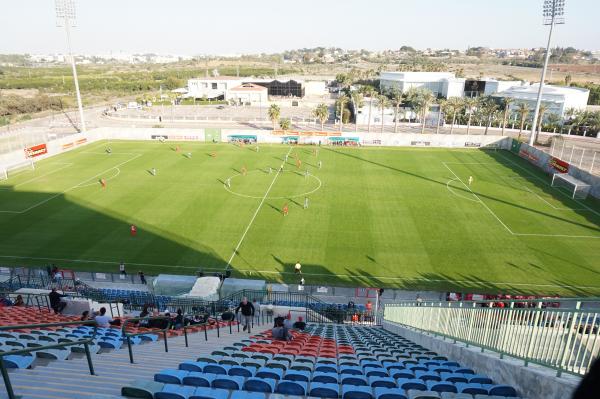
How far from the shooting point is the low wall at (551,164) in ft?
133

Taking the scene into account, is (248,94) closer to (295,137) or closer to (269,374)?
(295,137)

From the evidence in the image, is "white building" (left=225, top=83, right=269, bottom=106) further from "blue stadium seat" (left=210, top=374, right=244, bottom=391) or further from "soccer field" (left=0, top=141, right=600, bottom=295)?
"blue stadium seat" (left=210, top=374, right=244, bottom=391)

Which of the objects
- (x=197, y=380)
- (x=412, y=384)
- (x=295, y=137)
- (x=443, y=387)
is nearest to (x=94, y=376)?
(x=197, y=380)

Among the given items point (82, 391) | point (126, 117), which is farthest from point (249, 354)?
point (126, 117)

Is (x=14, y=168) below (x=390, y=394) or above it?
below

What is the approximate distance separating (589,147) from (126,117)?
89517mm

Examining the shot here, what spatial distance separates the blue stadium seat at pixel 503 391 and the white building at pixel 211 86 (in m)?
124

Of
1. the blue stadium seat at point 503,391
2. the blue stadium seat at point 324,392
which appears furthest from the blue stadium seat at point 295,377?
the blue stadium seat at point 503,391

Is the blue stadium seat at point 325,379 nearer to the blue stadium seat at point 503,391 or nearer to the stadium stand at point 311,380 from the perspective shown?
the stadium stand at point 311,380

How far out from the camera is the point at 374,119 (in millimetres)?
84938

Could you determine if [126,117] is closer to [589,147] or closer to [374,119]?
[374,119]

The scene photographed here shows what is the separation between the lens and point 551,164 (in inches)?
1886

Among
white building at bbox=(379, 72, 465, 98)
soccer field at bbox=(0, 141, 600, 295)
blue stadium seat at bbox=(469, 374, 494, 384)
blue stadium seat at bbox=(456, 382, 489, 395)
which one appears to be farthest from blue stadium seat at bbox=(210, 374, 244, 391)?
white building at bbox=(379, 72, 465, 98)

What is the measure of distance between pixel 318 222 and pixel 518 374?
2832 cm
